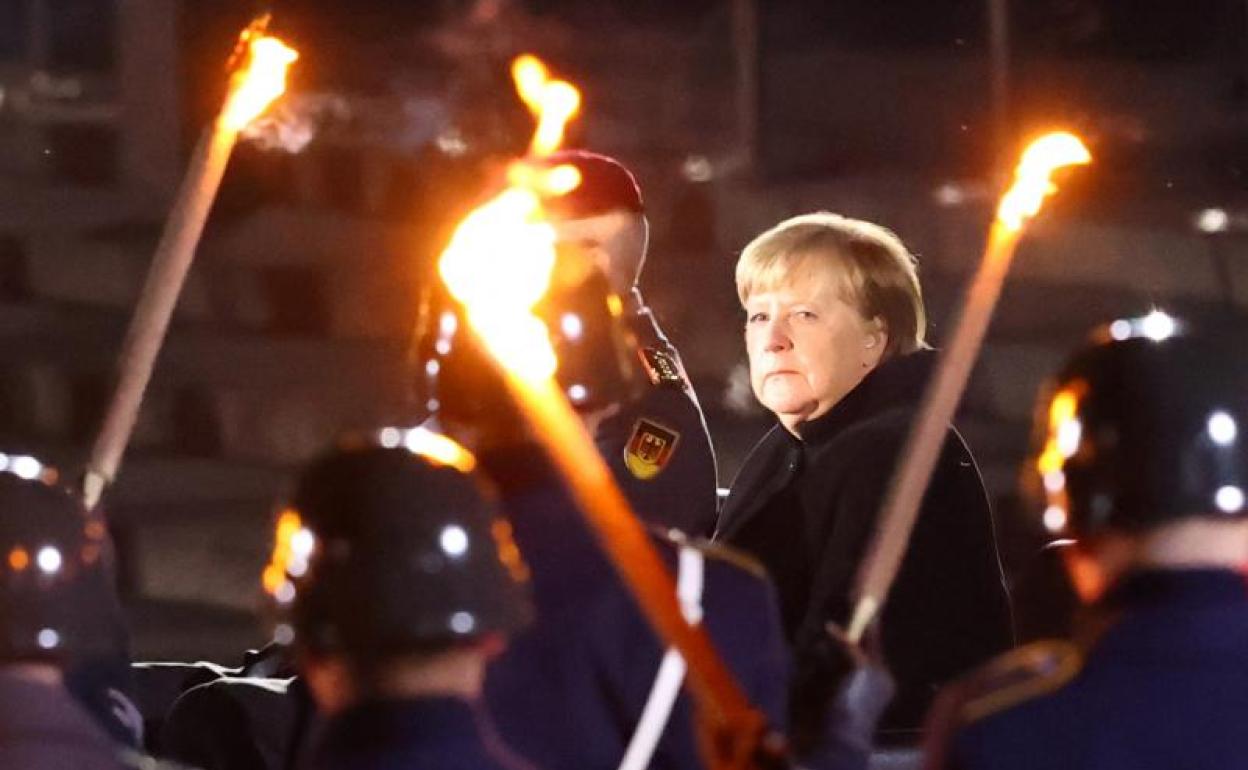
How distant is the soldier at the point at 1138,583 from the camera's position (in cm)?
209

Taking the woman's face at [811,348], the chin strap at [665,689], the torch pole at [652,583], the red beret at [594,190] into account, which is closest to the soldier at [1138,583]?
the torch pole at [652,583]

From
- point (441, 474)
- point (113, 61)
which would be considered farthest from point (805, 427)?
point (113, 61)

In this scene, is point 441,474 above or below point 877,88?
below

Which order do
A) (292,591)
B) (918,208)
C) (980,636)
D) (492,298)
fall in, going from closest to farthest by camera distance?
1. (292,591)
2. (492,298)
3. (980,636)
4. (918,208)

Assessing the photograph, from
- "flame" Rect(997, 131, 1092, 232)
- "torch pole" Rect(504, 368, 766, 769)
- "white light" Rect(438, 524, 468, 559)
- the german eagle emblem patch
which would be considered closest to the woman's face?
the german eagle emblem patch

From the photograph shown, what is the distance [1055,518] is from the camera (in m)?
2.29

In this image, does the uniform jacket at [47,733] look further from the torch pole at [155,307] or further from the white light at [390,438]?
the torch pole at [155,307]

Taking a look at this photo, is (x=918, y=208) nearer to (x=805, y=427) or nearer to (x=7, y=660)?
(x=805, y=427)

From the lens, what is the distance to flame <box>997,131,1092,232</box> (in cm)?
277

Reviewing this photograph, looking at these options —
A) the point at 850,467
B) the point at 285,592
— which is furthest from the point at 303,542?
the point at 850,467

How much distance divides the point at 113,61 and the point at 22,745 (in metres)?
6.51

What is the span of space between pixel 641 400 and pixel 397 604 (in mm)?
1386

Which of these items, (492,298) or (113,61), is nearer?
(492,298)

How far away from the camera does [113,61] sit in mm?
8305
